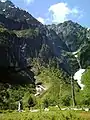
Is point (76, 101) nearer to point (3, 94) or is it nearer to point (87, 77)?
point (87, 77)

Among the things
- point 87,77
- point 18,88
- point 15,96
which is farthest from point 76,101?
point 18,88

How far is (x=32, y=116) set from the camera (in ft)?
98.2

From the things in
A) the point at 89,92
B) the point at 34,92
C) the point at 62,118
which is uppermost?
the point at 34,92

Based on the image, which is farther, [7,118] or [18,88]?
[18,88]

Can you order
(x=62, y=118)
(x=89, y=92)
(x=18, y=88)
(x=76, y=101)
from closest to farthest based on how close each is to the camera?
(x=62, y=118)
(x=89, y=92)
(x=76, y=101)
(x=18, y=88)

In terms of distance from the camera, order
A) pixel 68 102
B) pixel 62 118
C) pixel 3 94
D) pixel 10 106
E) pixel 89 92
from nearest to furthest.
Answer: pixel 62 118 < pixel 89 92 < pixel 68 102 < pixel 10 106 < pixel 3 94

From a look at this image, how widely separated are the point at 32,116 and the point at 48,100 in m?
98.6

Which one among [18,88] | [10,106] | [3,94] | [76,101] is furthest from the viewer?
[18,88]

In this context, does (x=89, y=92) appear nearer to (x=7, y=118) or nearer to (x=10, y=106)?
(x=7, y=118)

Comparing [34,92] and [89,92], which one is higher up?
[34,92]

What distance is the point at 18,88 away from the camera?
192750 mm

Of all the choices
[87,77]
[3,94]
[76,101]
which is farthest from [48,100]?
[87,77]

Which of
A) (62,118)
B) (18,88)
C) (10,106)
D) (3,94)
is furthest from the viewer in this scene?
(18,88)

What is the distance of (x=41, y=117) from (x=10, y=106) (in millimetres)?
99796
